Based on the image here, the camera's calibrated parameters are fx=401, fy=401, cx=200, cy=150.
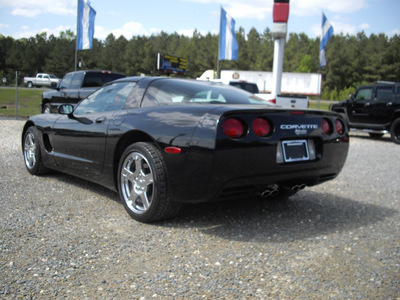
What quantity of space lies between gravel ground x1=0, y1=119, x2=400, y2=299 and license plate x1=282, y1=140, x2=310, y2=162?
632 millimetres

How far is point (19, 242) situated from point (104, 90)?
6.89 ft

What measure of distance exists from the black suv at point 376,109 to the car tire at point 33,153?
10.7 m

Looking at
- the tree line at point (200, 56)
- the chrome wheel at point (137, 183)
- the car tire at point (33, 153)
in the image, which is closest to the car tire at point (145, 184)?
the chrome wheel at point (137, 183)

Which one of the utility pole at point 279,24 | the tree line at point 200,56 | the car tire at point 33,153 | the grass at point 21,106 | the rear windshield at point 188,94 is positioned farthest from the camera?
the tree line at point 200,56

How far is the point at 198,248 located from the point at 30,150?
132 inches

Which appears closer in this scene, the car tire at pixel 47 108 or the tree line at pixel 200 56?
the car tire at pixel 47 108

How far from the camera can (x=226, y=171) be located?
3.06 m

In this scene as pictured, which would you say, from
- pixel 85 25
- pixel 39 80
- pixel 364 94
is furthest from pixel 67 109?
pixel 39 80

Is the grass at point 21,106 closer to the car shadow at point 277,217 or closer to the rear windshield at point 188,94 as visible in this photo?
the rear windshield at point 188,94

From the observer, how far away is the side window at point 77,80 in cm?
1224

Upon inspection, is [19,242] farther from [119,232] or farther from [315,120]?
[315,120]

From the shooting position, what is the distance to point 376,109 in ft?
42.3

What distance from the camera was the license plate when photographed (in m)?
3.37

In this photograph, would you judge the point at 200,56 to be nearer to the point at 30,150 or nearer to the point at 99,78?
the point at 99,78
